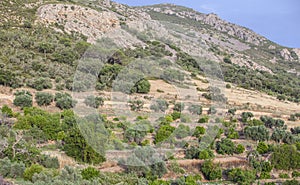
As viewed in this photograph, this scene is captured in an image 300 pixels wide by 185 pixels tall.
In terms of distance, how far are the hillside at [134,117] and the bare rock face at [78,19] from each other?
666cm

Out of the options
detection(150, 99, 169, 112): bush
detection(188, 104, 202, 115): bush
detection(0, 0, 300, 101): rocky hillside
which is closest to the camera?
detection(0, 0, 300, 101): rocky hillside

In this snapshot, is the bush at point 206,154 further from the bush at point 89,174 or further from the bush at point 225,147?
the bush at point 89,174

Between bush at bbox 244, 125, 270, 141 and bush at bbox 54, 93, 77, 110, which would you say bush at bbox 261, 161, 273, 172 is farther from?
bush at bbox 54, 93, 77, 110

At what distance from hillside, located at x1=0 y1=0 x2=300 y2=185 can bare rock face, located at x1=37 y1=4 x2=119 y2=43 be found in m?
6.66

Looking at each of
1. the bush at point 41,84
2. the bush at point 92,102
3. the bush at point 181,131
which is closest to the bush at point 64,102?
the bush at point 92,102

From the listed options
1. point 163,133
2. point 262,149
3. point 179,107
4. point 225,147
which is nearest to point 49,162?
point 163,133

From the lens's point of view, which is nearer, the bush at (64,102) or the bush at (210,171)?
the bush at (210,171)

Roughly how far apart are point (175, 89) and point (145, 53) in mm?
5816

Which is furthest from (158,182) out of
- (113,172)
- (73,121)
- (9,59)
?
(9,59)

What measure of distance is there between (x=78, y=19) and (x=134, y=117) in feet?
116

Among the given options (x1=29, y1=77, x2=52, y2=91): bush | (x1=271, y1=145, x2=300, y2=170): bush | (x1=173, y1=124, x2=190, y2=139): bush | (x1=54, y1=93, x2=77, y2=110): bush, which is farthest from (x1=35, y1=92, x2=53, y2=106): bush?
(x1=271, y1=145, x2=300, y2=170): bush

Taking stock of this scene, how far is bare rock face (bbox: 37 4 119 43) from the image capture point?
48.2m

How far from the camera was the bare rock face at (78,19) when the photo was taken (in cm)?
4825

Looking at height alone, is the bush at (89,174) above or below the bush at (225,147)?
below
